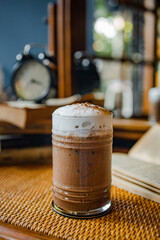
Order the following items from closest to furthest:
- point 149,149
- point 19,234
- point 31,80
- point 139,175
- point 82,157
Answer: point 19,234
point 82,157
point 139,175
point 149,149
point 31,80

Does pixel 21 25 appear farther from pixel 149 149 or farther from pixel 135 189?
pixel 135 189

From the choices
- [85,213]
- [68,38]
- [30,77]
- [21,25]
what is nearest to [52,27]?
[68,38]

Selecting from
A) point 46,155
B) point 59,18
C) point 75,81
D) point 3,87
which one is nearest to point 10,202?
point 46,155

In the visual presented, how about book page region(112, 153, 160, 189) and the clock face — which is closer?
book page region(112, 153, 160, 189)

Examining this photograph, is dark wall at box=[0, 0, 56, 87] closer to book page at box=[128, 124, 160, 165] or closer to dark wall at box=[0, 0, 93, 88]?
dark wall at box=[0, 0, 93, 88]

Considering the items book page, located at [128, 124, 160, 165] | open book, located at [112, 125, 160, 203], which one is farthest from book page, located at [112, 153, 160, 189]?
book page, located at [128, 124, 160, 165]

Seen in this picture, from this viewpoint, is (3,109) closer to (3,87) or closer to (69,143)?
(69,143)

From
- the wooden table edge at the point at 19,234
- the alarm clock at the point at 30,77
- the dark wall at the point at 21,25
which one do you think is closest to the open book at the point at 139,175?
the wooden table edge at the point at 19,234
